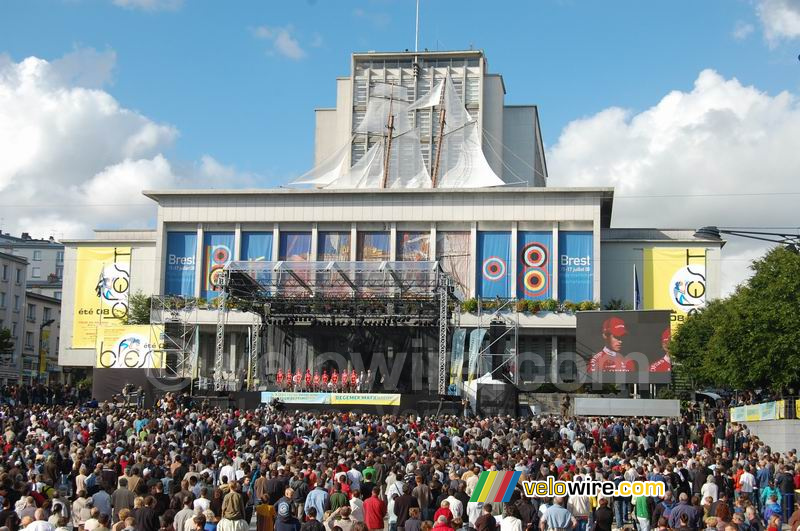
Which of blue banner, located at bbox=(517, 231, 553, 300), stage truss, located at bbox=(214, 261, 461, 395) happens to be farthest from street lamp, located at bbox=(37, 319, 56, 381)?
blue banner, located at bbox=(517, 231, 553, 300)

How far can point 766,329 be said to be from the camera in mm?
36094

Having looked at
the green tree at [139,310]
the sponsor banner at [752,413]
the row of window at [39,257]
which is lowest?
the sponsor banner at [752,413]

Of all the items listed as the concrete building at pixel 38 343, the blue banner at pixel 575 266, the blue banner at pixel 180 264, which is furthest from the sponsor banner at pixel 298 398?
the concrete building at pixel 38 343

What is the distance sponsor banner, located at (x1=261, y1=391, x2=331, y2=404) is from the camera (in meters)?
40.1

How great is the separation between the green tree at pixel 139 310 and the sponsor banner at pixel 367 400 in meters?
25.2

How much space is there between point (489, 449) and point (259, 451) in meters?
6.20

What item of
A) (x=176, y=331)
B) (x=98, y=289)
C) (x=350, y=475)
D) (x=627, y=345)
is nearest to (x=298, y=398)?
(x=627, y=345)

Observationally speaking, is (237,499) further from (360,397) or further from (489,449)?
(360,397)

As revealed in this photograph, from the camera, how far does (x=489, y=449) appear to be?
2381 cm

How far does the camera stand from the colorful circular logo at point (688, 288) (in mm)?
59844

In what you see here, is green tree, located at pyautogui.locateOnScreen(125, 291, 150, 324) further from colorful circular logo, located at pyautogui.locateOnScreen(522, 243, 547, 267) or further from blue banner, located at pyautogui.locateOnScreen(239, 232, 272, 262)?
colorful circular logo, located at pyautogui.locateOnScreen(522, 243, 547, 267)

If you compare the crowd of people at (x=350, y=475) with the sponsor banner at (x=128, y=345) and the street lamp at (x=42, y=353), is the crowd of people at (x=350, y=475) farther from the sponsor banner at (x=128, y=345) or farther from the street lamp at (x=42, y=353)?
the street lamp at (x=42, y=353)

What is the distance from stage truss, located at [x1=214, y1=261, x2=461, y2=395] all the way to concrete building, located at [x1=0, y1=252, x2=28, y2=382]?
34.9 metres

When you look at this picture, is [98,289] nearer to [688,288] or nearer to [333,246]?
[333,246]
